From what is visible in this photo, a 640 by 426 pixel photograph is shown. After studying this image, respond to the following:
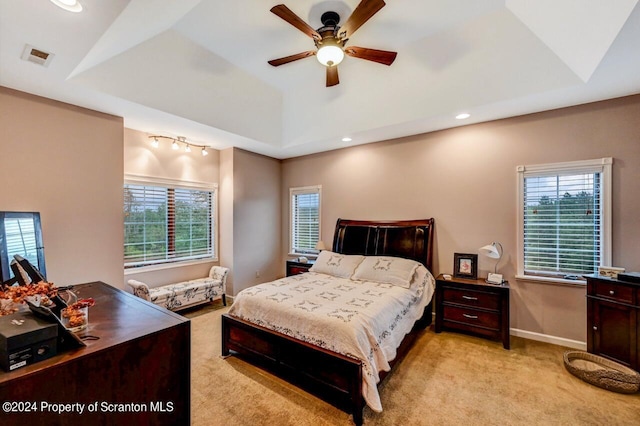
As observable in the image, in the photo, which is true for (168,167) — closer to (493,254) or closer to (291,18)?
(291,18)

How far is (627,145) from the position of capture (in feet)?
9.52

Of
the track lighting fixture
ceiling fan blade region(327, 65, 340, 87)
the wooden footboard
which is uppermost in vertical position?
ceiling fan blade region(327, 65, 340, 87)

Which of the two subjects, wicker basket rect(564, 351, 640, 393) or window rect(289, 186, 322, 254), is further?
window rect(289, 186, 322, 254)

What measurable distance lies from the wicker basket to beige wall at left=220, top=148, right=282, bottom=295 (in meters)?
4.53

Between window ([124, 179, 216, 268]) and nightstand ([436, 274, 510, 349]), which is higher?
window ([124, 179, 216, 268])

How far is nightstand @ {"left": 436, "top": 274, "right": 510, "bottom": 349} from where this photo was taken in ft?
10.4

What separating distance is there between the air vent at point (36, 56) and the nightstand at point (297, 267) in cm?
380

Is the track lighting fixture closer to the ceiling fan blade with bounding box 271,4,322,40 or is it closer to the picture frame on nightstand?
the ceiling fan blade with bounding box 271,4,322,40

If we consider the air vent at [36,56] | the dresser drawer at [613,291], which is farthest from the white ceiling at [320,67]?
the dresser drawer at [613,291]

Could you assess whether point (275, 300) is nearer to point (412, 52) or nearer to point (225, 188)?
point (225, 188)

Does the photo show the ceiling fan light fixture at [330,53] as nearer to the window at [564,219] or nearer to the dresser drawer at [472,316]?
the window at [564,219]

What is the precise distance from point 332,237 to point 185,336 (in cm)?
377

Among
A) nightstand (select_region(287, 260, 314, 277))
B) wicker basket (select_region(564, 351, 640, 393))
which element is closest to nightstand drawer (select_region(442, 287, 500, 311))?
wicker basket (select_region(564, 351, 640, 393))

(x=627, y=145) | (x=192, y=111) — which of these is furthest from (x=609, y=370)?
(x=192, y=111)
